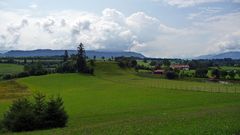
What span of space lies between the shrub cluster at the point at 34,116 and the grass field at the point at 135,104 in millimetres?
1789

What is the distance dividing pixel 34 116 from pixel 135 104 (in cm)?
3605

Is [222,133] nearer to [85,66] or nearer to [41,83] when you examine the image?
[41,83]

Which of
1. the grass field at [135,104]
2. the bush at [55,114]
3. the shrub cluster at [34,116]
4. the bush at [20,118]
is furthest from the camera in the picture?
the bush at [55,114]

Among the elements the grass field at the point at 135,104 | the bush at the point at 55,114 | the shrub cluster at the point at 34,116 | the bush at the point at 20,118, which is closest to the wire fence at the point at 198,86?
the grass field at the point at 135,104

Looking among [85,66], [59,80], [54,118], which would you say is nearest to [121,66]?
[85,66]

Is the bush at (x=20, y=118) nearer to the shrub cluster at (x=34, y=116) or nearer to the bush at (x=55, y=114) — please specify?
the shrub cluster at (x=34, y=116)

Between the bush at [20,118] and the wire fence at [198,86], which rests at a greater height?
the bush at [20,118]

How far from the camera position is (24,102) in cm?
3653

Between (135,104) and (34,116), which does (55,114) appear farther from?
(135,104)

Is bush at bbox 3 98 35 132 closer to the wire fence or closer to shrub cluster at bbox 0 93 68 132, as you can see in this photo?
shrub cluster at bbox 0 93 68 132

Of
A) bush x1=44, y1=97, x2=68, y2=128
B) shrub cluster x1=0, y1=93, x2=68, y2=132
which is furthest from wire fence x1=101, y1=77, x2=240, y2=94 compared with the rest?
shrub cluster x1=0, y1=93, x2=68, y2=132

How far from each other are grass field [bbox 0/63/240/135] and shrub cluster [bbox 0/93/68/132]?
1789mm

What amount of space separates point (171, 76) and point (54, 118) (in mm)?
127238

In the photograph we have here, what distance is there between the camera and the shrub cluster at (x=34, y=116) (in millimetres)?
34875
